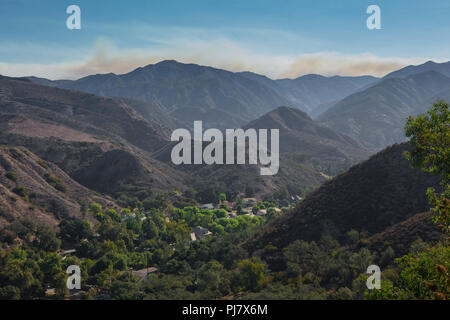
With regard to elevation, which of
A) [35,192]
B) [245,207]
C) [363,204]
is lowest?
[245,207]

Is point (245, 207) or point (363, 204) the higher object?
point (363, 204)

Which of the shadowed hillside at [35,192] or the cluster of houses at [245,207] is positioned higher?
the shadowed hillside at [35,192]

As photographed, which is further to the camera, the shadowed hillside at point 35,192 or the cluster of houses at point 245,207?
the cluster of houses at point 245,207

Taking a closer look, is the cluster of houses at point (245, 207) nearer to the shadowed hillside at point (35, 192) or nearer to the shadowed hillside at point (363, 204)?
the shadowed hillside at point (35, 192)

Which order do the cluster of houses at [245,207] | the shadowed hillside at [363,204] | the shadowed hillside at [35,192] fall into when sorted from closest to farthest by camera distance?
the shadowed hillside at [363,204] → the shadowed hillside at [35,192] → the cluster of houses at [245,207]

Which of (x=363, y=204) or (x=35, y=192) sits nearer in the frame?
(x=363, y=204)

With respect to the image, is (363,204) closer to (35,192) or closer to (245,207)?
(245,207)

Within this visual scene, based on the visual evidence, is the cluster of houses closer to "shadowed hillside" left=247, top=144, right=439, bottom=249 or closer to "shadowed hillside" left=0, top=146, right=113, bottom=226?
"shadowed hillside" left=0, top=146, right=113, bottom=226

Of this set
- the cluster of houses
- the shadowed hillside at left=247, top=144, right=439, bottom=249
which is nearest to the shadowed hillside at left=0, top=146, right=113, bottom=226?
the cluster of houses

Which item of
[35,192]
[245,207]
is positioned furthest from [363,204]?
[35,192]


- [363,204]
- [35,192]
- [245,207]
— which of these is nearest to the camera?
[363,204]

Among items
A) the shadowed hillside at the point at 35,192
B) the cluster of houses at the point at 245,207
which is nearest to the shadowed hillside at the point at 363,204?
the cluster of houses at the point at 245,207
